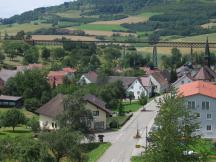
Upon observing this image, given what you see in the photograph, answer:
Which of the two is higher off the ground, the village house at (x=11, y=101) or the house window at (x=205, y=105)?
the house window at (x=205, y=105)

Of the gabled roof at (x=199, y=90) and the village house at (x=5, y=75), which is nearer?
the gabled roof at (x=199, y=90)

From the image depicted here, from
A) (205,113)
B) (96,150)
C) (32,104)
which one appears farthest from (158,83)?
(96,150)

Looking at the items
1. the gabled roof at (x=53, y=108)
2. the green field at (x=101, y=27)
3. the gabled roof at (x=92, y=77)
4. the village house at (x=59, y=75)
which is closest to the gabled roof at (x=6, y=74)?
the village house at (x=59, y=75)

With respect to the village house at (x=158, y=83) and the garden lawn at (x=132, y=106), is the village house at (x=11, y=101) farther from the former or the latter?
the village house at (x=158, y=83)

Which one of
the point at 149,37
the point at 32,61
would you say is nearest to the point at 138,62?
the point at 32,61

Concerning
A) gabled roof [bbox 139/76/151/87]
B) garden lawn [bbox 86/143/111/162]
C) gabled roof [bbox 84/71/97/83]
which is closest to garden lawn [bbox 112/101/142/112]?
gabled roof [bbox 139/76/151/87]

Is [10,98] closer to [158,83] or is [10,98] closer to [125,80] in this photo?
[125,80]

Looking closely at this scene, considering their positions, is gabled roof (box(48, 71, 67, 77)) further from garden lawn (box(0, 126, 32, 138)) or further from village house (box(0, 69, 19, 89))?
garden lawn (box(0, 126, 32, 138))
